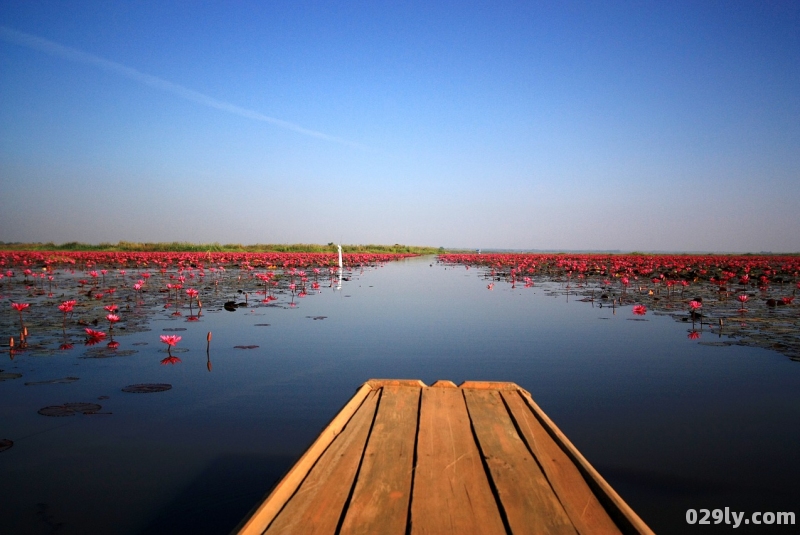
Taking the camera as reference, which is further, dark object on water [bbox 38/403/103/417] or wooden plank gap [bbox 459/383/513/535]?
dark object on water [bbox 38/403/103/417]

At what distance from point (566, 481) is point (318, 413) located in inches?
82.1

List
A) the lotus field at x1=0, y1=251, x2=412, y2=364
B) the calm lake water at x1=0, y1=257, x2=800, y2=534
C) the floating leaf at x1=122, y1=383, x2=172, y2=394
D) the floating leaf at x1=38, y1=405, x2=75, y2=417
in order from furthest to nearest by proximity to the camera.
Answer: the lotus field at x1=0, y1=251, x2=412, y2=364 → the floating leaf at x1=122, y1=383, x2=172, y2=394 → the floating leaf at x1=38, y1=405, x2=75, y2=417 → the calm lake water at x1=0, y1=257, x2=800, y2=534

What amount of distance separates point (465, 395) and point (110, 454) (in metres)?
2.22

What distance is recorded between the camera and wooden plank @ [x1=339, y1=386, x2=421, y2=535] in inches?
60.3

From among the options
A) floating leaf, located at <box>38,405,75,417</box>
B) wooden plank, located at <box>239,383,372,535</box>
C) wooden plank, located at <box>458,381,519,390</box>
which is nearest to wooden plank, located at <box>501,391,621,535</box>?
wooden plank, located at <box>458,381,519,390</box>

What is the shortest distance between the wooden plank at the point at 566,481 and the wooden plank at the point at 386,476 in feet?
1.88

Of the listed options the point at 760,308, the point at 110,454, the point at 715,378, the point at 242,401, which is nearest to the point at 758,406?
the point at 715,378

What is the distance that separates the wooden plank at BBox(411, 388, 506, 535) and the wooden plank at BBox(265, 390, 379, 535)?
27cm

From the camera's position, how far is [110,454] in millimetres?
2746

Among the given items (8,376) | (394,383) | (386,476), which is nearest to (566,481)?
(386,476)

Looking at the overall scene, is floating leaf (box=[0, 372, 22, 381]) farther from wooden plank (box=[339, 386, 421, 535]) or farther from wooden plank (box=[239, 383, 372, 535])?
wooden plank (box=[339, 386, 421, 535])

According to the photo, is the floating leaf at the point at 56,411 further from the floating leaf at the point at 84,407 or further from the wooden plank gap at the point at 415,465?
the wooden plank gap at the point at 415,465

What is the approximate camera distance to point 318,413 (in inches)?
137

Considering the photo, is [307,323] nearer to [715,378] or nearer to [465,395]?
[465,395]
